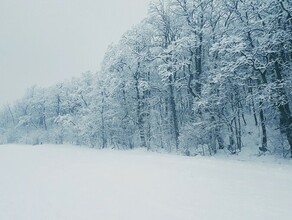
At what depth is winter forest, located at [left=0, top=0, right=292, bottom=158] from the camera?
1948 centimetres

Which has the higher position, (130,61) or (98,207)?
(130,61)

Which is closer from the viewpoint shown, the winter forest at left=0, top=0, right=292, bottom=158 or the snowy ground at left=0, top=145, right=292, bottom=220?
the snowy ground at left=0, top=145, right=292, bottom=220

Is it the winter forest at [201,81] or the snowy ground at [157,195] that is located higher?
the winter forest at [201,81]

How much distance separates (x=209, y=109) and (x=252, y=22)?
777 centimetres

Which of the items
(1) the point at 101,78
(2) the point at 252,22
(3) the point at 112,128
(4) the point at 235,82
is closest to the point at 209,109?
(4) the point at 235,82

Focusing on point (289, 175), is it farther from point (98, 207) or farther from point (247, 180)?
point (98, 207)

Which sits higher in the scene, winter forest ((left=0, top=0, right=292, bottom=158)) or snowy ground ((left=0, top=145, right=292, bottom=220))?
winter forest ((left=0, top=0, right=292, bottom=158))

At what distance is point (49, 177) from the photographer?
1769 cm

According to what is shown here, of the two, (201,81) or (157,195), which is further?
(201,81)

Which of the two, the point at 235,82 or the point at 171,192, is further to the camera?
the point at 235,82

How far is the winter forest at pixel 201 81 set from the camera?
19484mm

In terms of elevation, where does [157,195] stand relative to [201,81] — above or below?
below

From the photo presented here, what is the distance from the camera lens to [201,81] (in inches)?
1094

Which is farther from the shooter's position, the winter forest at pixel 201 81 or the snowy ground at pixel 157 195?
the winter forest at pixel 201 81
